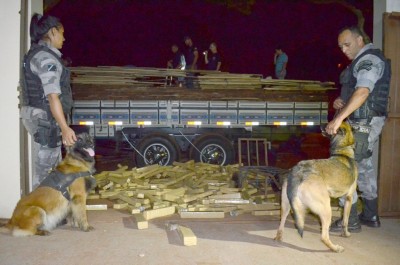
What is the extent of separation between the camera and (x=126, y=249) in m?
4.26

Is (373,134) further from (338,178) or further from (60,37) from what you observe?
(60,37)

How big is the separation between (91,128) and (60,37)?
4.37 meters

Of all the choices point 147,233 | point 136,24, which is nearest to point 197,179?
point 147,233

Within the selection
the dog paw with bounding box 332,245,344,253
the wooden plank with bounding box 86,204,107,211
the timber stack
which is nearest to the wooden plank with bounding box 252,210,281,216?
the dog paw with bounding box 332,245,344,253

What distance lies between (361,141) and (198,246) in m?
2.29

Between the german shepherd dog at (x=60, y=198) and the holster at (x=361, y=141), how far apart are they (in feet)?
10.4

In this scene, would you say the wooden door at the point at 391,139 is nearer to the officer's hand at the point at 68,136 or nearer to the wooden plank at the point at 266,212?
the wooden plank at the point at 266,212

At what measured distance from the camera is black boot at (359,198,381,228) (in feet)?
17.1

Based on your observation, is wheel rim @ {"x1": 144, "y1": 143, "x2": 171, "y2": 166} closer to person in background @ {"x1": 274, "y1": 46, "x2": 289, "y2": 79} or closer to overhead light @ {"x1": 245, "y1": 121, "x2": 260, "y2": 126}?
overhead light @ {"x1": 245, "y1": 121, "x2": 260, "y2": 126}

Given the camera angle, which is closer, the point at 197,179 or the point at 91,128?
the point at 197,179

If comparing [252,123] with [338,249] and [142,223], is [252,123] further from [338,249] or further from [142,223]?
[338,249]

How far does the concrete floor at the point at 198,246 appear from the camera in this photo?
4.00m

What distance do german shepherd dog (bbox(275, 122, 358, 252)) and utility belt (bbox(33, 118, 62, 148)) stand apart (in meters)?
2.75

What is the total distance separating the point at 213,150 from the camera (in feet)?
30.6
